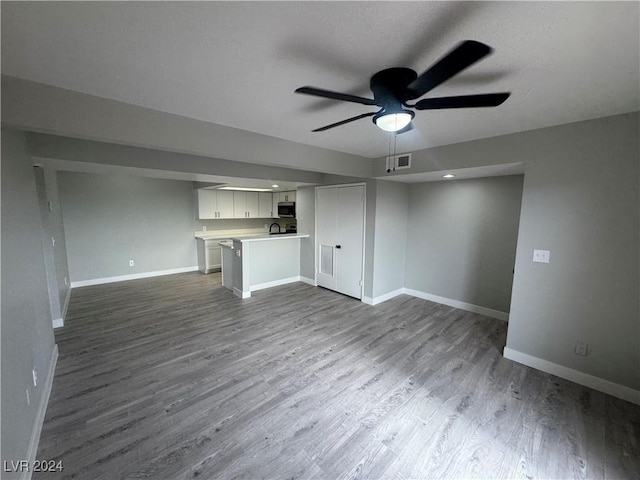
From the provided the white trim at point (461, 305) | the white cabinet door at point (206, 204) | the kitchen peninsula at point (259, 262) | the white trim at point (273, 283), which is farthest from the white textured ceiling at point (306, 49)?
the white cabinet door at point (206, 204)

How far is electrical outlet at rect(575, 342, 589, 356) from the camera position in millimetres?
2365

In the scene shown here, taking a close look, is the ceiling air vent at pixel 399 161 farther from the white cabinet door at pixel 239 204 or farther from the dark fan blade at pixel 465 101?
the white cabinet door at pixel 239 204

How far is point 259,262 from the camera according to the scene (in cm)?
498

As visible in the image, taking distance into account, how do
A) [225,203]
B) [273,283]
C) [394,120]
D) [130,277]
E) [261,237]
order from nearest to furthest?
[394,120] → [261,237] → [273,283] → [130,277] → [225,203]

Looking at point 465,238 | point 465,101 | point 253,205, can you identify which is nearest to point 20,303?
point 465,101

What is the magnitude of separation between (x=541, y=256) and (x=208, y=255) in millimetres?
6174

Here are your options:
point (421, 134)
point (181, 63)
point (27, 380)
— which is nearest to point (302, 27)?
point (181, 63)

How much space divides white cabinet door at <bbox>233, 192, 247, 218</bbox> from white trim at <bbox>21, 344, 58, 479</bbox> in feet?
14.6

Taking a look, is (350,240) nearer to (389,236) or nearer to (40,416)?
(389,236)

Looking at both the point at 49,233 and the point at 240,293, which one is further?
the point at 240,293

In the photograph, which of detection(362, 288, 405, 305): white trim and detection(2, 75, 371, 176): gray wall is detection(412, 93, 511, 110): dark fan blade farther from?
detection(362, 288, 405, 305): white trim

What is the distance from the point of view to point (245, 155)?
2.61 metres

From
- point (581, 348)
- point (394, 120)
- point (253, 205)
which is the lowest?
point (581, 348)

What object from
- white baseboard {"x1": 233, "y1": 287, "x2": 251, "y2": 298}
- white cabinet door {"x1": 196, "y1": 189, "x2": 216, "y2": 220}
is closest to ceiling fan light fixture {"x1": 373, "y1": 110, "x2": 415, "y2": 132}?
white baseboard {"x1": 233, "y1": 287, "x2": 251, "y2": 298}
